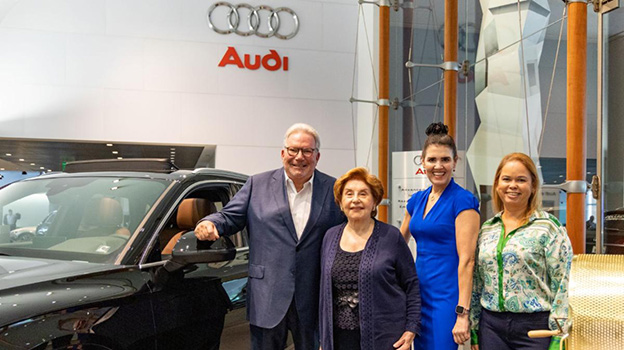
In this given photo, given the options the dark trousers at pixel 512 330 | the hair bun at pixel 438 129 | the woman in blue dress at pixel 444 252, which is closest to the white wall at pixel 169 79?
the hair bun at pixel 438 129

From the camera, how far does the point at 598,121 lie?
393 centimetres

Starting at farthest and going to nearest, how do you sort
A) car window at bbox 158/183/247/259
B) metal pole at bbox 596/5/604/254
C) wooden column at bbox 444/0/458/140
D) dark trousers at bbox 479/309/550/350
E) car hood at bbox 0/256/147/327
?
1. wooden column at bbox 444/0/458/140
2. metal pole at bbox 596/5/604/254
3. car window at bbox 158/183/247/259
4. dark trousers at bbox 479/309/550/350
5. car hood at bbox 0/256/147/327

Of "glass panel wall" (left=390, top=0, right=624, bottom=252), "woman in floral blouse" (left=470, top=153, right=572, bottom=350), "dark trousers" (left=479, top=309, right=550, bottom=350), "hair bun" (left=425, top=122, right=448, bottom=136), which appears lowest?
"dark trousers" (left=479, top=309, right=550, bottom=350)

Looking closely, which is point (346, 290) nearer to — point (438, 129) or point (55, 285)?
point (438, 129)

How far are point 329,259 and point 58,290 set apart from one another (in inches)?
41.5

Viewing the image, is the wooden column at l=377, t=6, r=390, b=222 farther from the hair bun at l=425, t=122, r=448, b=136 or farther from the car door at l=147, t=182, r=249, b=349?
the hair bun at l=425, t=122, r=448, b=136

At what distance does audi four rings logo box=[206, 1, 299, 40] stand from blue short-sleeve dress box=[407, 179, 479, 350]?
7.92 m

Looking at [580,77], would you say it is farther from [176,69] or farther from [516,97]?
[176,69]

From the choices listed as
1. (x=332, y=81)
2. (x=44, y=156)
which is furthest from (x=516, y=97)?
(x=44, y=156)

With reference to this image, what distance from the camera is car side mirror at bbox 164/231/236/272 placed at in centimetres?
237

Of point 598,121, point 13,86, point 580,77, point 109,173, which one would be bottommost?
point 109,173

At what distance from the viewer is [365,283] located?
7.83ft

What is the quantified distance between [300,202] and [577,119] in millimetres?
2228

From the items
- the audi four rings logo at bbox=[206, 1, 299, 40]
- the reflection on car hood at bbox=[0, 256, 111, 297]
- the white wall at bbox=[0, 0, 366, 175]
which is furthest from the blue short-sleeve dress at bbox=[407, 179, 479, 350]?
the audi four rings logo at bbox=[206, 1, 299, 40]
